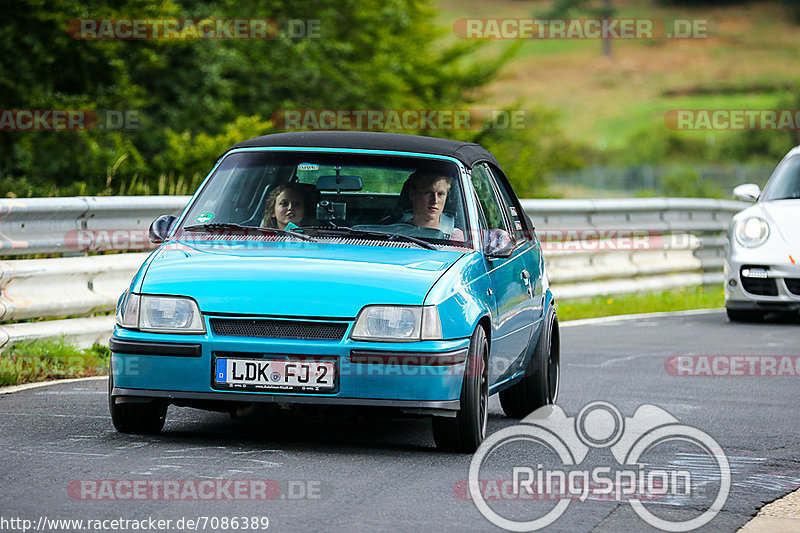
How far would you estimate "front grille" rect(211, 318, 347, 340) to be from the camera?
19.7 feet

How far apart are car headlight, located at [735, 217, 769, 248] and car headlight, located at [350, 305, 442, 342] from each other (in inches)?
342

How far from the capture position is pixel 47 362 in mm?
8734

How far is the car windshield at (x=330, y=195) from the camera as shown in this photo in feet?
22.9

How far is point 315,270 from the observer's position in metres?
6.20

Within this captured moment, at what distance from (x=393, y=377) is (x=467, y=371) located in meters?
0.37

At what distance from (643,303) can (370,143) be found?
9796mm

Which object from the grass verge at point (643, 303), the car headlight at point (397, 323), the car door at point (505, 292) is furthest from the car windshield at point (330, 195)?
the grass verge at point (643, 303)

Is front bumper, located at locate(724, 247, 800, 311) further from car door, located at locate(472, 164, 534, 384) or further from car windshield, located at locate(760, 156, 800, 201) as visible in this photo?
car door, located at locate(472, 164, 534, 384)

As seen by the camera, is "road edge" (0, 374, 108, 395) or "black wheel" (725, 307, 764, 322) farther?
"black wheel" (725, 307, 764, 322)

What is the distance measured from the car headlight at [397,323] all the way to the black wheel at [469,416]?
28cm

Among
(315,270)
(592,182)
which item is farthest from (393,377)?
(592,182)
